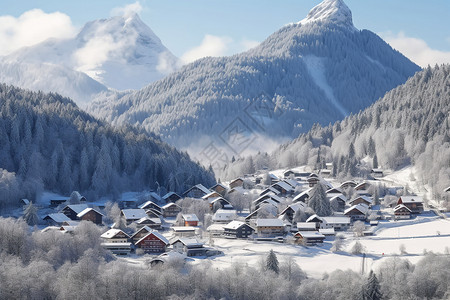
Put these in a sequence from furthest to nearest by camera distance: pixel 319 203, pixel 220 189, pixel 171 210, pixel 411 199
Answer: pixel 220 189
pixel 171 210
pixel 411 199
pixel 319 203

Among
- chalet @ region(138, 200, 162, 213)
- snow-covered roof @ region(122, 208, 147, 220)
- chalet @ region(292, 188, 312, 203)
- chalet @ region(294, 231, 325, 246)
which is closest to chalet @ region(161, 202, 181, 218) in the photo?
chalet @ region(138, 200, 162, 213)

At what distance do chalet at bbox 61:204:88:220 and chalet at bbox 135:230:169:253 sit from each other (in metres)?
17.7

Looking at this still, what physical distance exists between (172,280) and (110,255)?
12927mm

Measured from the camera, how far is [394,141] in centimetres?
12319

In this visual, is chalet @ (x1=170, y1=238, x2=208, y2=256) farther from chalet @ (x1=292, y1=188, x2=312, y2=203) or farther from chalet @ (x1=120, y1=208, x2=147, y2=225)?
chalet @ (x1=292, y1=188, x2=312, y2=203)

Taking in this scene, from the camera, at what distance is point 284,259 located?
231 ft

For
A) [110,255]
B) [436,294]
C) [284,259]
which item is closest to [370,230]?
[284,259]

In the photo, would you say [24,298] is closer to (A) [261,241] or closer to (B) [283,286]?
(B) [283,286]

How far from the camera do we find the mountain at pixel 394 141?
111000mm

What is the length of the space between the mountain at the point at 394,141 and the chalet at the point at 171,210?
1222 inches

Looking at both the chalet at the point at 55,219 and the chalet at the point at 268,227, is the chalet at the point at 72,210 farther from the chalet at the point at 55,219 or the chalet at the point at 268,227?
the chalet at the point at 268,227

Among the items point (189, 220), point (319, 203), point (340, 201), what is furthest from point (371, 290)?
point (340, 201)

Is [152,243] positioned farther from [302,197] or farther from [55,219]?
[302,197]

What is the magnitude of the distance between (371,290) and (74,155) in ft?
202
